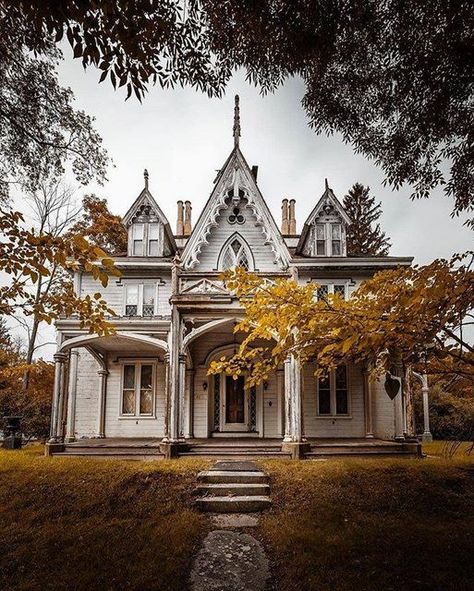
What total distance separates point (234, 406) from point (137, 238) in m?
7.62

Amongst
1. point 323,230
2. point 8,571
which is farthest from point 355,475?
point 323,230

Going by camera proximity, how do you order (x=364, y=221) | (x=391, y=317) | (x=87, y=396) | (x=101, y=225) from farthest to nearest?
1. (x=364, y=221)
2. (x=101, y=225)
3. (x=87, y=396)
4. (x=391, y=317)

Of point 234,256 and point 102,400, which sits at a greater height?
point 234,256

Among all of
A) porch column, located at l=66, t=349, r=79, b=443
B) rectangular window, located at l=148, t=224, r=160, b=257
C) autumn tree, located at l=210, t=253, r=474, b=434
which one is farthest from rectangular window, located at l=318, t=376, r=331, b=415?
autumn tree, located at l=210, t=253, r=474, b=434

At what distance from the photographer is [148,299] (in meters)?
16.5

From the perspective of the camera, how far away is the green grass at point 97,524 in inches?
227

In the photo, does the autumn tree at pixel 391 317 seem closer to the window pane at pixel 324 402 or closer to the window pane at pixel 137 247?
the window pane at pixel 324 402

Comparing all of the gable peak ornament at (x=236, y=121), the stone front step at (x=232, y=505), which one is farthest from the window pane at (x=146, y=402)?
the gable peak ornament at (x=236, y=121)

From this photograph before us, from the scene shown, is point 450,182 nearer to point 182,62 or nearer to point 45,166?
point 182,62

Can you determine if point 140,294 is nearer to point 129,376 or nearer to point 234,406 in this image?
point 129,376

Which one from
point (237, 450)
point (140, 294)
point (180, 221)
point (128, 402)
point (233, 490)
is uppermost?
point (180, 221)

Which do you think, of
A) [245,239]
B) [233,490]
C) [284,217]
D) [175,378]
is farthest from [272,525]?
[284,217]

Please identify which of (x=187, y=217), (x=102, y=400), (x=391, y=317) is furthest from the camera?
(x=187, y=217)

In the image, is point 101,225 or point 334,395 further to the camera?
point 101,225
